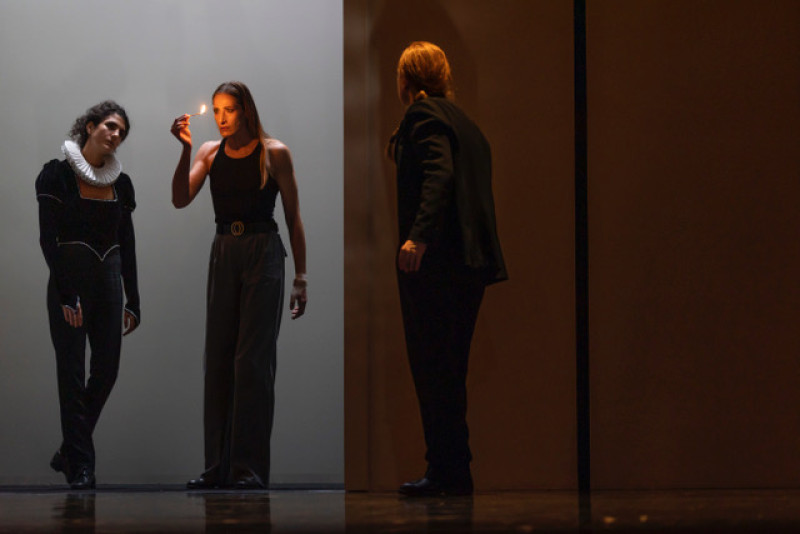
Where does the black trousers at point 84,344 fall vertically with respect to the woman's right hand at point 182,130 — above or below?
below

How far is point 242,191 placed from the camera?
439cm

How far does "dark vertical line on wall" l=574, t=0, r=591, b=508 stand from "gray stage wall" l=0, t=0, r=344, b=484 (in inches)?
41.6

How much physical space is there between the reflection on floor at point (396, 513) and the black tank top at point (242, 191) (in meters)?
1.19

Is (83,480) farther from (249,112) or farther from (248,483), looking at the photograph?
(249,112)

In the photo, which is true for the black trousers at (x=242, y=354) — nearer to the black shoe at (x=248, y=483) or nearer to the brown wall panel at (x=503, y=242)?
the black shoe at (x=248, y=483)

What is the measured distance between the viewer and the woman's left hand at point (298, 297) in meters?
4.53

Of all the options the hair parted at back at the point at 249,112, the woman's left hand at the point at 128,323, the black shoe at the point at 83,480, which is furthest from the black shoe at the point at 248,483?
the hair parted at back at the point at 249,112

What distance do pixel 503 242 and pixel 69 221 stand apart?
1876 mm

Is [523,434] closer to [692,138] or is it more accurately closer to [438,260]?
[438,260]

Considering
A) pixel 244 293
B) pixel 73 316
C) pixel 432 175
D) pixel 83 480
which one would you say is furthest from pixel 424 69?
pixel 83 480

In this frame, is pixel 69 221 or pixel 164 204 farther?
pixel 164 204

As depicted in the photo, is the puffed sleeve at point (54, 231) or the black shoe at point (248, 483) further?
the puffed sleeve at point (54, 231)

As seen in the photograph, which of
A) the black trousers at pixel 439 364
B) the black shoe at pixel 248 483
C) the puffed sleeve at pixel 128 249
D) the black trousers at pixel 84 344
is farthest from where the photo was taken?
the puffed sleeve at pixel 128 249

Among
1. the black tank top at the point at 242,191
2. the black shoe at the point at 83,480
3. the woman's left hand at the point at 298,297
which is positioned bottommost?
the black shoe at the point at 83,480
